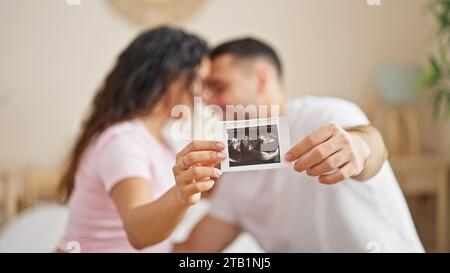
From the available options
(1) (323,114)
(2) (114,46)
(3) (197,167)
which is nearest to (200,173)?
(3) (197,167)

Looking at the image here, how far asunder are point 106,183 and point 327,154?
403 mm

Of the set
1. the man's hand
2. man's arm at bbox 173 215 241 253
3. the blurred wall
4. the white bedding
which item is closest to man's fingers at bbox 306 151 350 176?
the man's hand

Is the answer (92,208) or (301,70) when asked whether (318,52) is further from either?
(92,208)

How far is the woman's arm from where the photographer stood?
78 cm

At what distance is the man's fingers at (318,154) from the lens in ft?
2.62

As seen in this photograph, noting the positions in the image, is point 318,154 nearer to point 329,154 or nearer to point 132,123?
point 329,154

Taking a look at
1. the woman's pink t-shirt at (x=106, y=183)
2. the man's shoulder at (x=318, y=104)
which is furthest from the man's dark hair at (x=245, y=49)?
the woman's pink t-shirt at (x=106, y=183)

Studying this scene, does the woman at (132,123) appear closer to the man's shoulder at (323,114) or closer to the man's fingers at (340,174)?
the man's shoulder at (323,114)

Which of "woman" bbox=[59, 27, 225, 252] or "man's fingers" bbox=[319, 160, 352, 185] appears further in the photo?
"woman" bbox=[59, 27, 225, 252]

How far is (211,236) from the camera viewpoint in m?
1.29

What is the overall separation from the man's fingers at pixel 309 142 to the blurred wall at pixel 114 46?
1.24 feet

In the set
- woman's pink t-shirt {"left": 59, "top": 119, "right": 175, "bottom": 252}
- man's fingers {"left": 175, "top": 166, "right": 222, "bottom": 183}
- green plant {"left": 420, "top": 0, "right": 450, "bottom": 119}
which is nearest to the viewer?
man's fingers {"left": 175, "top": 166, "right": 222, "bottom": 183}

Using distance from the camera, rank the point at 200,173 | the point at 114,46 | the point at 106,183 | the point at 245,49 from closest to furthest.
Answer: the point at 200,173, the point at 106,183, the point at 245,49, the point at 114,46

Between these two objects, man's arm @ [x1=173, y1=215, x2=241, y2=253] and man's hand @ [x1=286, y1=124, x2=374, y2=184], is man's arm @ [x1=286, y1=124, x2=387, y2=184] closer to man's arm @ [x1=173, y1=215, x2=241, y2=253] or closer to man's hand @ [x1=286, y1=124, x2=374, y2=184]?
man's hand @ [x1=286, y1=124, x2=374, y2=184]
